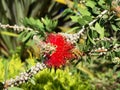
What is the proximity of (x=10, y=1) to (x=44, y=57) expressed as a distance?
329 centimetres

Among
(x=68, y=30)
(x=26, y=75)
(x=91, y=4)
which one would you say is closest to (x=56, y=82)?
(x=68, y=30)

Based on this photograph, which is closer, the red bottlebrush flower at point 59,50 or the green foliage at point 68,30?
the red bottlebrush flower at point 59,50

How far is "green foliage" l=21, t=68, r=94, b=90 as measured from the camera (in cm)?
253

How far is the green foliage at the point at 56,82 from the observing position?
2527 mm

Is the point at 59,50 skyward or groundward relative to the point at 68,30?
groundward

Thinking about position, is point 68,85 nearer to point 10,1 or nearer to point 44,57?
point 44,57

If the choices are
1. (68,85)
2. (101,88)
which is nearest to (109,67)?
(101,88)

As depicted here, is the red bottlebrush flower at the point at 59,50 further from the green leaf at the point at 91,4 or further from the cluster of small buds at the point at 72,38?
the green leaf at the point at 91,4

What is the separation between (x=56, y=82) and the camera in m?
2.56

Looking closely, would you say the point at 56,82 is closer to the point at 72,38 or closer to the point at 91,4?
the point at 91,4

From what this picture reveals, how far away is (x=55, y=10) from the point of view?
492cm

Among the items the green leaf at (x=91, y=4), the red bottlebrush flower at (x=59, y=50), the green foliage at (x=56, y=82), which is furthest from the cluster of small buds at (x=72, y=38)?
the green foliage at (x=56, y=82)

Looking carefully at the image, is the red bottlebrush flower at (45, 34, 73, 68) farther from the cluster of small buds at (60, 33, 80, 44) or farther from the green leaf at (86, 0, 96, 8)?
the green leaf at (86, 0, 96, 8)

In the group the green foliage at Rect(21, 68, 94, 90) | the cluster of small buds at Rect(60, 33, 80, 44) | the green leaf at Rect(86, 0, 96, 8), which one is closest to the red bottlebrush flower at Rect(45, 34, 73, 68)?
the cluster of small buds at Rect(60, 33, 80, 44)
